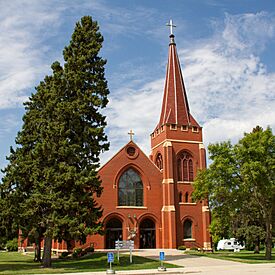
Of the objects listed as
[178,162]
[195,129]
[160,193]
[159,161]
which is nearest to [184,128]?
[195,129]

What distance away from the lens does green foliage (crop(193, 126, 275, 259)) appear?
30.8 m

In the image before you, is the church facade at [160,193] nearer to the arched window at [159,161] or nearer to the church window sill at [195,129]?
the arched window at [159,161]

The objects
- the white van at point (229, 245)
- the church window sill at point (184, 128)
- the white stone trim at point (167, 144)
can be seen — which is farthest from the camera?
the white van at point (229, 245)

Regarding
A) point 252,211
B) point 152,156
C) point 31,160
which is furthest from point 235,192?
point 152,156

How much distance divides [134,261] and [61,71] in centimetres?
1487

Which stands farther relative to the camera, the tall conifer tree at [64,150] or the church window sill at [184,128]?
the church window sill at [184,128]

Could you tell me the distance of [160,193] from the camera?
4828 centimetres

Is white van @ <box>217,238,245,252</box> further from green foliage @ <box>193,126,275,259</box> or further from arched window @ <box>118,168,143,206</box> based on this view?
green foliage @ <box>193,126,275,259</box>

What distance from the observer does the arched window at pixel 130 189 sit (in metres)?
46.9

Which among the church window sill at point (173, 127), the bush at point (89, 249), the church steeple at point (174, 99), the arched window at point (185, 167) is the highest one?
the church steeple at point (174, 99)

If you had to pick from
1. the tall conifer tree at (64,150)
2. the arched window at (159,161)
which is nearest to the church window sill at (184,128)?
the arched window at (159,161)

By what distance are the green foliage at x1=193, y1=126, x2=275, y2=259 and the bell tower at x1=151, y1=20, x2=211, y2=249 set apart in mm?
13055

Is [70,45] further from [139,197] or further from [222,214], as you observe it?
[139,197]

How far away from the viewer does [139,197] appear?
4759cm
